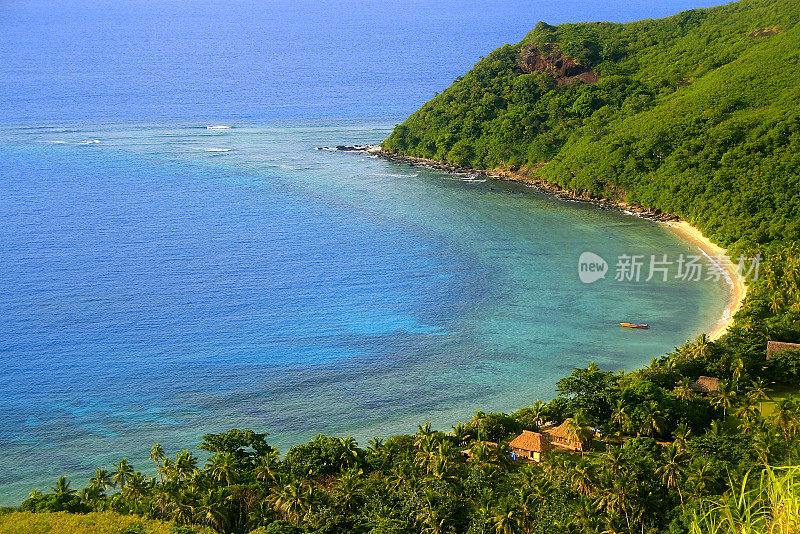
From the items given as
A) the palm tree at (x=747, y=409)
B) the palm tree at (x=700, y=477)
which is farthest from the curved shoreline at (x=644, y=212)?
the palm tree at (x=700, y=477)

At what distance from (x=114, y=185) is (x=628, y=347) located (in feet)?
197

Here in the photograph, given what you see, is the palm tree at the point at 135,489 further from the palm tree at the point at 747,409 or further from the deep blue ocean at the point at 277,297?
the palm tree at the point at 747,409

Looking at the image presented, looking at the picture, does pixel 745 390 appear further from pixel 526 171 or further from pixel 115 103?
pixel 115 103

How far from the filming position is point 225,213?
7775 cm

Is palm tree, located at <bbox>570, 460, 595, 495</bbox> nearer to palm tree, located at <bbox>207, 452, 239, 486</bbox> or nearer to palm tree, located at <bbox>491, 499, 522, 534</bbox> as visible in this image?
palm tree, located at <bbox>491, 499, 522, 534</bbox>

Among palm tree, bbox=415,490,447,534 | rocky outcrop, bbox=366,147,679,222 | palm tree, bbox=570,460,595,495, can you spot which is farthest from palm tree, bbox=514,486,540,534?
rocky outcrop, bbox=366,147,679,222

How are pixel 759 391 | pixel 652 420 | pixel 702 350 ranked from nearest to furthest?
1. pixel 652 420
2. pixel 759 391
3. pixel 702 350

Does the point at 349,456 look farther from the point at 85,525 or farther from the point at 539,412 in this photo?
the point at 85,525

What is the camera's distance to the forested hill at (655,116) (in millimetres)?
69750

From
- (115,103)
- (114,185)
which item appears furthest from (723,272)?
(115,103)

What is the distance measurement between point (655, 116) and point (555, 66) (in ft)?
73.5

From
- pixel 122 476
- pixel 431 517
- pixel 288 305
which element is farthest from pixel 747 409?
pixel 288 305

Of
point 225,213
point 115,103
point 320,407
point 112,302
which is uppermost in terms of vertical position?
point 115,103
